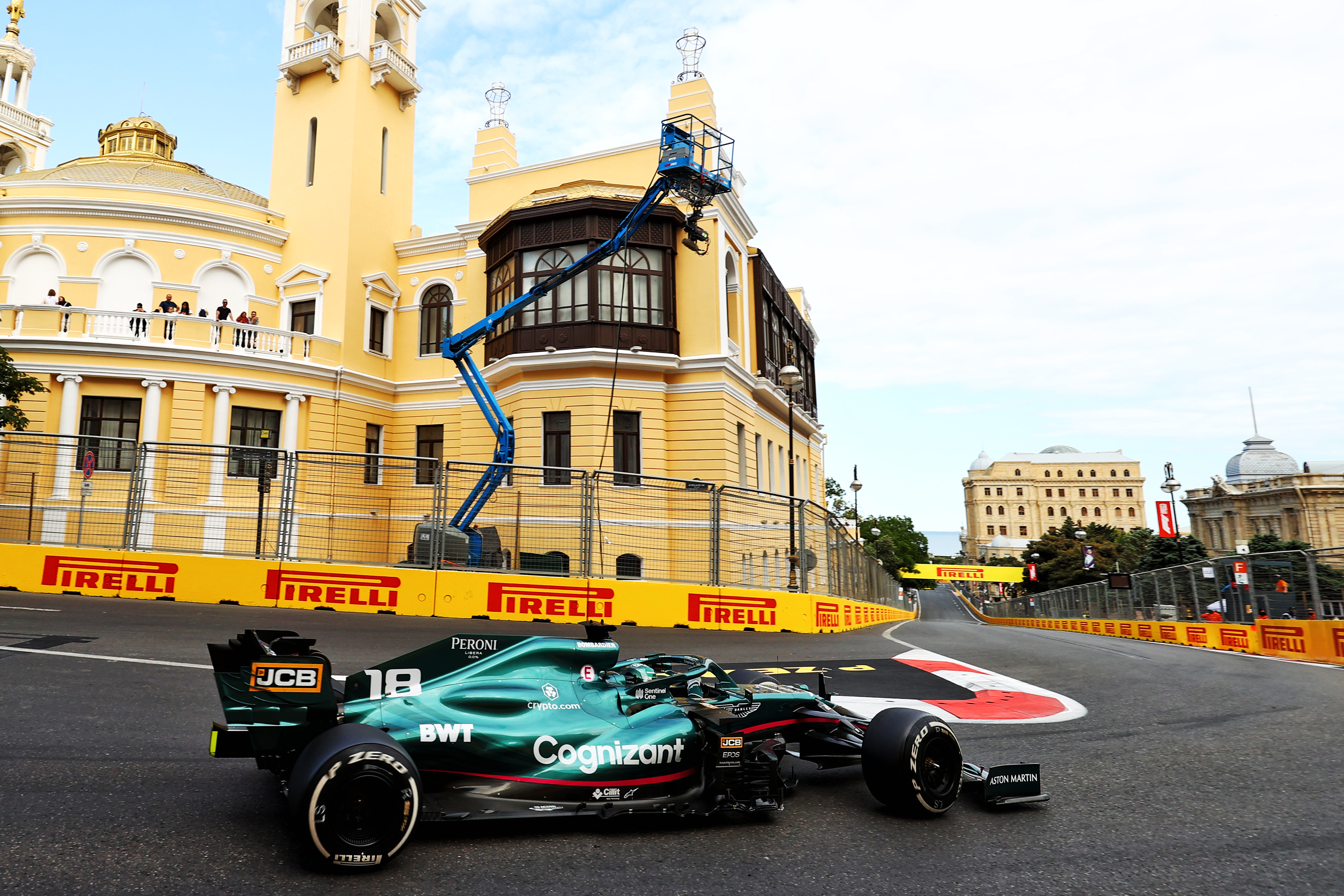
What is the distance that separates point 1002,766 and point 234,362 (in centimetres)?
2802

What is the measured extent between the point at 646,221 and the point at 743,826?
23.3 m

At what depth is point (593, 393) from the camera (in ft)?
80.7

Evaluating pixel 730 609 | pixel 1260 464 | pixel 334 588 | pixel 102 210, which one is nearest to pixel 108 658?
pixel 334 588

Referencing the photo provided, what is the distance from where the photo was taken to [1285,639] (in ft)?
47.5

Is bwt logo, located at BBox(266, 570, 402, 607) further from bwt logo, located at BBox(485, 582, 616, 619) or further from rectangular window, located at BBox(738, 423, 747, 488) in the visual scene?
rectangular window, located at BBox(738, 423, 747, 488)

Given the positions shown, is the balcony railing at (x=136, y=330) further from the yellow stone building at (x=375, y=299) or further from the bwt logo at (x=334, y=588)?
the bwt logo at (x=334, y=588)

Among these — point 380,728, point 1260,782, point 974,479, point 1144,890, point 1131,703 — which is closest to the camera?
point 1144,890

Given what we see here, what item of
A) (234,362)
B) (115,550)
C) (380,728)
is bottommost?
(380,728)

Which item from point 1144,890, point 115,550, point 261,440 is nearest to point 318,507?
point 115,550

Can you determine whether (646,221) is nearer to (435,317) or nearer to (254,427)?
(435,317)

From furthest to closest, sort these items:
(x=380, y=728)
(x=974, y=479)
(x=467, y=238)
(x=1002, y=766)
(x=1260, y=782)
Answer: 1. (x=974, y=479)
2. (x=467, y=238)
3. (x=1260, y=782)
4. (x=1002, y=766)
5. (x=380, y=728)

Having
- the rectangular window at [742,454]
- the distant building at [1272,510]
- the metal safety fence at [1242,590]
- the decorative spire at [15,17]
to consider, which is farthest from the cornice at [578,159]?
the distant building at [1272,510]

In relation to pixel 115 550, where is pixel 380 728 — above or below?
below

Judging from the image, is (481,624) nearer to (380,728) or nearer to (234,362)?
(380,728)
